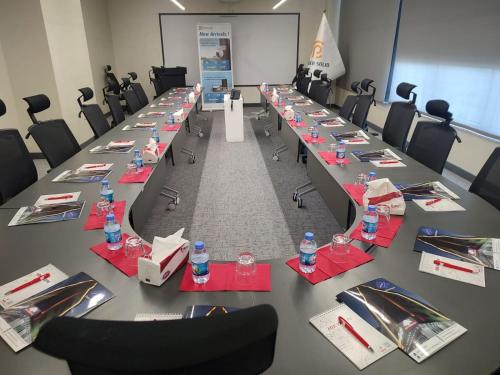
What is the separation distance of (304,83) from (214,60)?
2733mm

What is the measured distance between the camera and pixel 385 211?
184 cm

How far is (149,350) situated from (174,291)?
75cm

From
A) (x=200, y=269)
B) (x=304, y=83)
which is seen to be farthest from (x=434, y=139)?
(x=304, y=83)

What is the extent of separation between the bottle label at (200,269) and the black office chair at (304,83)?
244 inches

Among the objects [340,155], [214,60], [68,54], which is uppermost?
[68,54]

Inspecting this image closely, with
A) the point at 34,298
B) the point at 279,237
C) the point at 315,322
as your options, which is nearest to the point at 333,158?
the point at 279,237

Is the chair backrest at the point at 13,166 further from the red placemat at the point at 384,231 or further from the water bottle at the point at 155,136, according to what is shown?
the red placemat at the point at 384,231

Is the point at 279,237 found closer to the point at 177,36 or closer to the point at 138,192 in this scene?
the point at 138,192

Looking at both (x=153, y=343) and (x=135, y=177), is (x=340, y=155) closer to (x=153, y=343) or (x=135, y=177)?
(x=135, y=177)

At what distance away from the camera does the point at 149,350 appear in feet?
2.01

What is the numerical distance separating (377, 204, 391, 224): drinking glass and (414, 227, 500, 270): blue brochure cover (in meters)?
0.17

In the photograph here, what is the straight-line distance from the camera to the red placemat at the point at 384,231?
165cm

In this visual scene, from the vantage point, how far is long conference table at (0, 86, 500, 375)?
1020 mm

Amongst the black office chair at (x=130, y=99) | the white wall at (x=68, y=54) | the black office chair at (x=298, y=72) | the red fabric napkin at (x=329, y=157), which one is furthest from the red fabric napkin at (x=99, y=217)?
the black office chair at (x=298, y=72)
